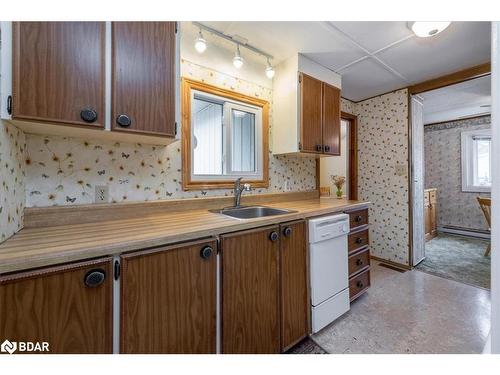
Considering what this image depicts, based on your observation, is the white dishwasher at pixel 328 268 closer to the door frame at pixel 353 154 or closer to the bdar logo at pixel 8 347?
the bdar logo at pixel 8 347

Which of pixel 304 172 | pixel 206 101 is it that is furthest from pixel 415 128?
pixel 206 101

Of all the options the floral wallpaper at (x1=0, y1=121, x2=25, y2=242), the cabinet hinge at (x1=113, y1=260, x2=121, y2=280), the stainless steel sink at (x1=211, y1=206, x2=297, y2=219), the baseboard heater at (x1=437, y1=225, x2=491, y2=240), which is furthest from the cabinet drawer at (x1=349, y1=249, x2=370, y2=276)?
the baseboard heater at (x1=437, y1=225, x2=491, y2=240)

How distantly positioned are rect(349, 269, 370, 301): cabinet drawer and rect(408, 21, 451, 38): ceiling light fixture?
2023 mm

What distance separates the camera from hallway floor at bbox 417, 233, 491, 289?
2357 mm

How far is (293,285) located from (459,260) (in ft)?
9.83

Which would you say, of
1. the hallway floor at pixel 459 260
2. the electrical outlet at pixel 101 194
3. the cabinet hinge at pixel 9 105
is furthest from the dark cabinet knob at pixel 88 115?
the hallway floor at pixel 459 260

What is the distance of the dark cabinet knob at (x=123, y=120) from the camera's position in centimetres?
103

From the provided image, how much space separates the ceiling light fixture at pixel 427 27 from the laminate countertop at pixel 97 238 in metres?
1.69

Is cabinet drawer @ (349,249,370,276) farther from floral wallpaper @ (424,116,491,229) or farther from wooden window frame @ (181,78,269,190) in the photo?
floral wallpaper @ (424,116,491,229)

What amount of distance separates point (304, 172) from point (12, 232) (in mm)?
2302

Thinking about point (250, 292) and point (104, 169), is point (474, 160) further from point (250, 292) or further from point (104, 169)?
point (104, 169)

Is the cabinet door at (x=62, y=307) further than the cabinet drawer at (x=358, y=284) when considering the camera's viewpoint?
No

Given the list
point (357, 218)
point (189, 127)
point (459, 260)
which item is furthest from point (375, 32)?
point (459, 260)
